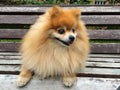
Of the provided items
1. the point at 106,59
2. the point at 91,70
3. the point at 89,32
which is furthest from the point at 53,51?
the point at 89,32

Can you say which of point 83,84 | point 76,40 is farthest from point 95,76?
point 76,40

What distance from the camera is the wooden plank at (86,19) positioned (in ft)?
11.9

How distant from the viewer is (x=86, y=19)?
12.0 feet

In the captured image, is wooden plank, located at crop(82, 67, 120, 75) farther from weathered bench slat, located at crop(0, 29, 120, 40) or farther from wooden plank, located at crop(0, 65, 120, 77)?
weathered bench slat, located at crop(0, 29, 120, 40)

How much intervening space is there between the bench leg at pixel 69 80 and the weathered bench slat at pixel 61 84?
3 cm

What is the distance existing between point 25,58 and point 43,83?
0.23 meters

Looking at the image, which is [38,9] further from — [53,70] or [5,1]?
[5,1]

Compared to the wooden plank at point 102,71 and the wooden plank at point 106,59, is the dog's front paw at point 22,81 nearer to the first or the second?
the wooden plank at point 102,71

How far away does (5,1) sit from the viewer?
638 cm

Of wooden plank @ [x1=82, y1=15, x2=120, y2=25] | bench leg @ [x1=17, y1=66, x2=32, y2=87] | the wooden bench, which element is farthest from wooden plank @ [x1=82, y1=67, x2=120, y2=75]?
wooden plank @ [x1=82, y1=15, x2=120, y2=25]

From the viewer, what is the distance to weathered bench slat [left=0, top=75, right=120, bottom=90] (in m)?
2.67

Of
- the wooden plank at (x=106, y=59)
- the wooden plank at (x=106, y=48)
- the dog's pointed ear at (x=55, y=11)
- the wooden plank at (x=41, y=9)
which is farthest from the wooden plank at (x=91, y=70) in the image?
the wooden plank at (x=41, y=9)

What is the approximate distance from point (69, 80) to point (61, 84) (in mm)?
69

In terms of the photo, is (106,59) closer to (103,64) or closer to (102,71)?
(103,64)
